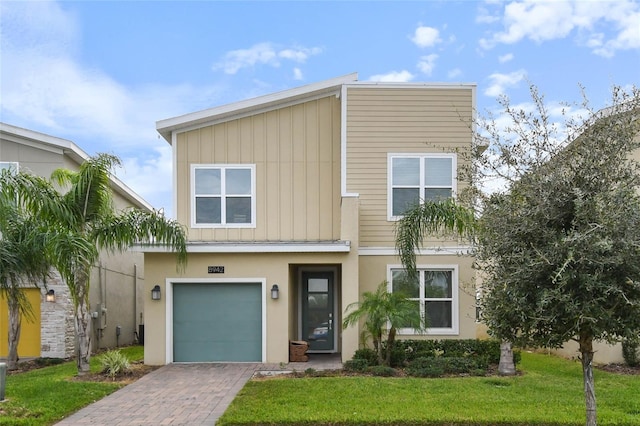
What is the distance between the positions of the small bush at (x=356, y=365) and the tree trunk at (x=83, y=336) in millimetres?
5140

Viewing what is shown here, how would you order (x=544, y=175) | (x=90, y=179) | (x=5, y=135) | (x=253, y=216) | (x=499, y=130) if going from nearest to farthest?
(x=544, y=175)
(x=499, y=130)
(x=90, y=179)
(x=253, y=216)
(x=5, y=135)

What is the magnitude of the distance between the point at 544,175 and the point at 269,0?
9535 mm

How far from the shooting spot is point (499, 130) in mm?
5930

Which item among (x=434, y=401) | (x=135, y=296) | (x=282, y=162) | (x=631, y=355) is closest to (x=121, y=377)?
(x=282, y=162)

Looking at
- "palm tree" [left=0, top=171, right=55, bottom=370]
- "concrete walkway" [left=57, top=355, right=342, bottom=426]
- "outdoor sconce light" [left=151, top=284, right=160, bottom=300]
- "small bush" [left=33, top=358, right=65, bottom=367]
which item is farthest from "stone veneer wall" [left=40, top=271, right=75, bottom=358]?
"concrete walkway" [left=57, top=355, right=342, bottom=426]

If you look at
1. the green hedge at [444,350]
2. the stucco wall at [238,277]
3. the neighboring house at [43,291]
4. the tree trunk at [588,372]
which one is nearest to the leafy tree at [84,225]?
the stucco wall at [238,277]

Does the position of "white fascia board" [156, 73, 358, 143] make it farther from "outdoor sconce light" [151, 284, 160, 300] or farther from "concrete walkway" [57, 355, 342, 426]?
"concrete walkway" [57, 355, 342, 426]

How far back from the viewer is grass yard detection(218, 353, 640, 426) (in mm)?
7227

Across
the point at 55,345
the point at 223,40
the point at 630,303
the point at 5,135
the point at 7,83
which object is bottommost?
the point at 55,345

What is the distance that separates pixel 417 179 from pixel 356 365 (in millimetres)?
4629

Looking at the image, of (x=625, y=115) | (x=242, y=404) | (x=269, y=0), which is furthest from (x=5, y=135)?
(x=625, y=115)

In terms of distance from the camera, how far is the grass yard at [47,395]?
25.1 ft

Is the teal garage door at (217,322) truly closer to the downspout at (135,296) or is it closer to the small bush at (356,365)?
the small bush at (356,365)

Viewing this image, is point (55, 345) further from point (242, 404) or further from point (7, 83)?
point (242, 404)
